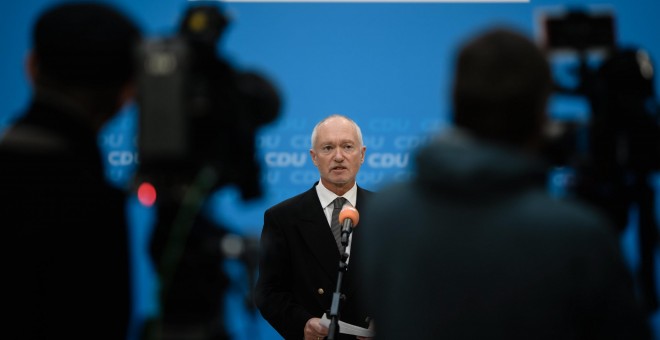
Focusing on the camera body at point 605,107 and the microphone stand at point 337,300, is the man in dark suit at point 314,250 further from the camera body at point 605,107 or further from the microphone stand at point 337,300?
the camera body at point 605,107

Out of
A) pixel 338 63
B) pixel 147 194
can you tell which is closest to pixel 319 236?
pixel 338 63

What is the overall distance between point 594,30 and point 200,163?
0.88m

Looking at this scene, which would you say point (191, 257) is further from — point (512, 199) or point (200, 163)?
point (512, 199)

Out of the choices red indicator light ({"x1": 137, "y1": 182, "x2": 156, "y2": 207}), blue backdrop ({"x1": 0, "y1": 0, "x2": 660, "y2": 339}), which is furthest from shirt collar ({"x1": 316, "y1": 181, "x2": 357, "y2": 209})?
red indicator light ({"x1": 137, "y1": 182, "x2": 156, "y2": 207})

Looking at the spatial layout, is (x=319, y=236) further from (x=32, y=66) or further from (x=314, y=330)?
(x=32, y=66)

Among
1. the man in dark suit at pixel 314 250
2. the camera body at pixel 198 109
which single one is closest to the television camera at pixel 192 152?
the camera body at pixel 198 109

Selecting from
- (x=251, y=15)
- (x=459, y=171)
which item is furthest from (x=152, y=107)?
(x=251, y=15)

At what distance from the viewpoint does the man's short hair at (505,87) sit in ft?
3.87

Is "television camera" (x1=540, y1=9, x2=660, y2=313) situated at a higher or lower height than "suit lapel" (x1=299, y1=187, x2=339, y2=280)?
higher

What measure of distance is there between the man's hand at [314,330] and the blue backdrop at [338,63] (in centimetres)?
132

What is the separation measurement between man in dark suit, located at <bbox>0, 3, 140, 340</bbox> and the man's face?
1754mm

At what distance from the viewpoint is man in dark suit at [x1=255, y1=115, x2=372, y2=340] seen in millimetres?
2766

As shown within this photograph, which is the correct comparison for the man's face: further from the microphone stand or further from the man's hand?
the microphone stand

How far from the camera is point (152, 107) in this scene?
1.26 m
